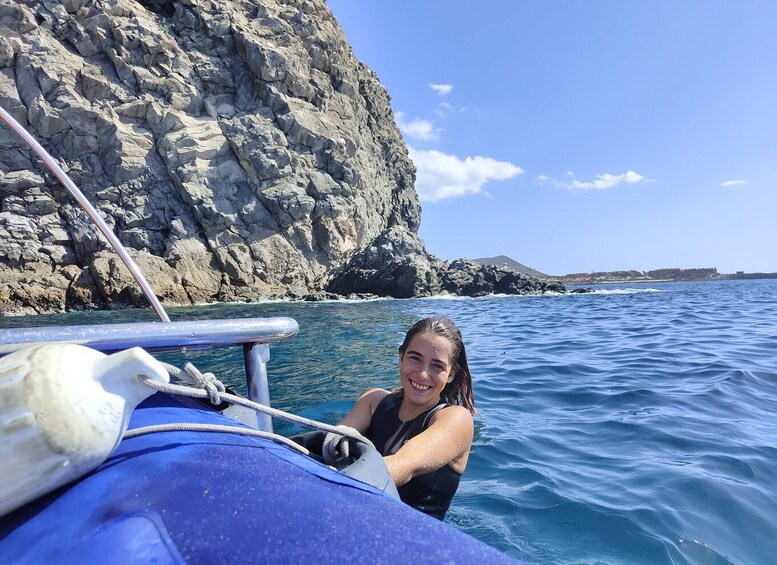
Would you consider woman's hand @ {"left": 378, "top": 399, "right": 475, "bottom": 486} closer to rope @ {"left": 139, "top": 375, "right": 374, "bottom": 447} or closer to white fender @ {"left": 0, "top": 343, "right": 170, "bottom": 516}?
rope @ {"left": 139, "top": 375, "right": 374, "bottom": 447}

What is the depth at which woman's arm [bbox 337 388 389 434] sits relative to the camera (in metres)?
2.66

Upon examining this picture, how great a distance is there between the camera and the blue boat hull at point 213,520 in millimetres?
674

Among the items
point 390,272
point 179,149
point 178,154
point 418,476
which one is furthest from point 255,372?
point 179,149

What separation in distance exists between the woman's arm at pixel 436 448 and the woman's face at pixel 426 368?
0.50 ft

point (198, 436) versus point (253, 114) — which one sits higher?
point (253, 114)

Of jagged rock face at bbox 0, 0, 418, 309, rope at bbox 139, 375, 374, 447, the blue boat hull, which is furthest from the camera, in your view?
jagged rock face at bbox 0, 0, 418, 309

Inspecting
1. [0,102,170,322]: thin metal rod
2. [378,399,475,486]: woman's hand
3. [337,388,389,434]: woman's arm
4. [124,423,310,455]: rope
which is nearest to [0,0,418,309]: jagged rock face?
[0,102,170,322]: thin metal rod

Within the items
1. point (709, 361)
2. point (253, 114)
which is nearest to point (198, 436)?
point (709, 361)

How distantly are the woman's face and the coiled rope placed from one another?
103 cm

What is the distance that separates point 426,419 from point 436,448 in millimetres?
266

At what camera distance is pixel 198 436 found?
103 centimetres

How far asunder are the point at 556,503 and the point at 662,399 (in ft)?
8.43

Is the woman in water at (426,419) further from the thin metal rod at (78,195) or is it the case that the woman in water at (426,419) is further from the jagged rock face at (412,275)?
the jagged rock face at (412,275)

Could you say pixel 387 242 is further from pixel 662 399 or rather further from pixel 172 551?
pixel 172 551
